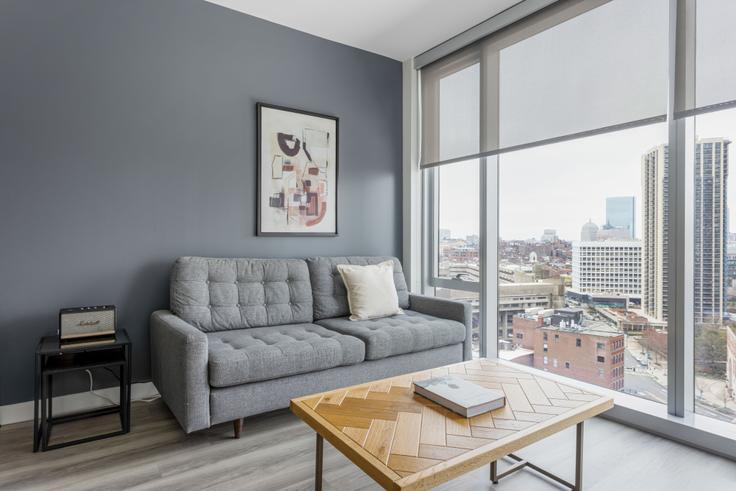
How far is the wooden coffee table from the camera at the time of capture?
1.20 m

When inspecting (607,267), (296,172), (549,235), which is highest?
(296,172)

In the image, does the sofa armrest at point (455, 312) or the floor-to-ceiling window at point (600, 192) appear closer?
the floor-to-ceiling window at point (600, 192)

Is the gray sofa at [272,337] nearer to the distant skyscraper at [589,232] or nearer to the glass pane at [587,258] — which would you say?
the glass pane at [587,258]

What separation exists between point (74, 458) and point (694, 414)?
10.2 ft

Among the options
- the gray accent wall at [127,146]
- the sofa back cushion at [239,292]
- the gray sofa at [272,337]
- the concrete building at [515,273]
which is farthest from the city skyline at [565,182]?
the sofa back cushion at [239,292]

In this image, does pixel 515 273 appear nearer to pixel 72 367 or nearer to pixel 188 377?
pixel 188 377

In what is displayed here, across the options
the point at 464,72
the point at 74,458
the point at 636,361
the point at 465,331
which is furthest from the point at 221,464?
the point at 464,72

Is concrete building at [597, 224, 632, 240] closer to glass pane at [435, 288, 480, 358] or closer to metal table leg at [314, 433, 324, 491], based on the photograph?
glass pane at [435, 288, 480, 358]

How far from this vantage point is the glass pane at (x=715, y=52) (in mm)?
2029

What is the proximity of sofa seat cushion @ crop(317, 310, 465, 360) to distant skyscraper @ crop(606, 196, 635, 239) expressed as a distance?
3.91 feet

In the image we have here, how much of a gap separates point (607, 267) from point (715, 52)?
125 centimetres

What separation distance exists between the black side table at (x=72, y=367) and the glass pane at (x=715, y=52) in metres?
3.22

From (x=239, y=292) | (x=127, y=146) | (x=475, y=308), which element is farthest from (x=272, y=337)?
(x=475, y=308)

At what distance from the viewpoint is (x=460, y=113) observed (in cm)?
354
